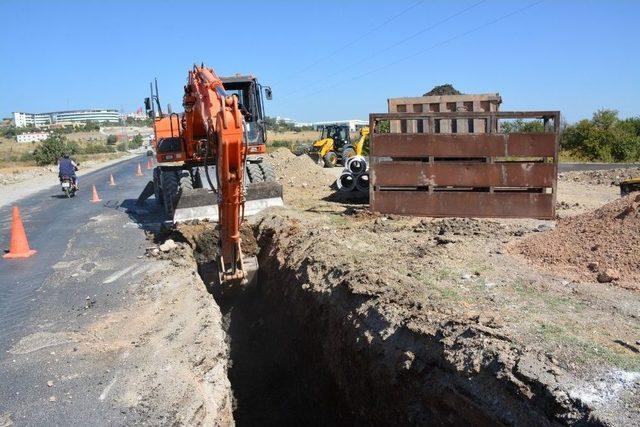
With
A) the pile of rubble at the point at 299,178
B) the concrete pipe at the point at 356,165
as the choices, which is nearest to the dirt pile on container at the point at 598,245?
the concrete pipe at the point at 356,165

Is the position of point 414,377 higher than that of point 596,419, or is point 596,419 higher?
point 596,419

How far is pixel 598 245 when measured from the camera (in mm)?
6379

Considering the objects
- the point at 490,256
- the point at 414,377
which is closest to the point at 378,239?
the point at 490,256

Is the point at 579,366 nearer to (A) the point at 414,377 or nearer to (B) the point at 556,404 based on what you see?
(B) the point at 556,404

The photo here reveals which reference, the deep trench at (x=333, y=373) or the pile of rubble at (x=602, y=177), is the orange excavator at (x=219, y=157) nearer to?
the deep trench at (x=333, y=373)

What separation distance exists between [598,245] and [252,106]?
7.67 metres

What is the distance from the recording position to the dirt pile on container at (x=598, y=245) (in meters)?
5.85

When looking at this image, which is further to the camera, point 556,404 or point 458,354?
point 458,354

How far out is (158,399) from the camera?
178 inches

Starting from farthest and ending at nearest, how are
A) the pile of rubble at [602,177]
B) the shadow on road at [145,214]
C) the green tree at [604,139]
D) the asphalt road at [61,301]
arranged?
the green tree at [604,139] → the pile of rubble at [602,177] → the shadow on road at [145,214] → the asphalt road at [61,301]

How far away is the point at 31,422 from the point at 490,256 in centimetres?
523

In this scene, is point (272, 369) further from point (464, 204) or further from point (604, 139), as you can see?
point (604, 139)

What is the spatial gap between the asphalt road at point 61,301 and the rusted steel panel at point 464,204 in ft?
14.8

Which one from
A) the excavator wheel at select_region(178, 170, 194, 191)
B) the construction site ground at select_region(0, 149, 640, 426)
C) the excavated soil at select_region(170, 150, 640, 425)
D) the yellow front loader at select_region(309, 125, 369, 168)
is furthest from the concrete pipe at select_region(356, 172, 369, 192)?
the yellow front loader at select_region(309, 125, 369, 168)
